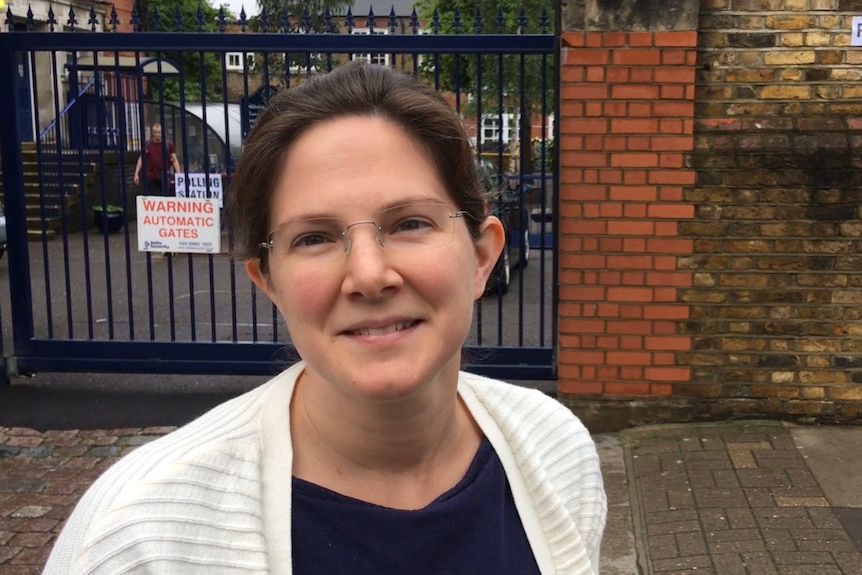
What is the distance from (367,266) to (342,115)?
0.83 ft

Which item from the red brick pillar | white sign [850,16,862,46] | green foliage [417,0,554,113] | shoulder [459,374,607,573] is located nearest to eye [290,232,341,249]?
shoulder [459,374,607,573]

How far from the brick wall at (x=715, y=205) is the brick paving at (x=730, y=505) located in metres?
0.25

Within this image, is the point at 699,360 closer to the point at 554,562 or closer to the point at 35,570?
the point at 35,570

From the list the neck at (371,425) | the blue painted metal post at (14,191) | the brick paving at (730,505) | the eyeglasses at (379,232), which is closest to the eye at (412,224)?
the eyeglasses at (379,232)

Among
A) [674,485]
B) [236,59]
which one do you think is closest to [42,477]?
[674,485]

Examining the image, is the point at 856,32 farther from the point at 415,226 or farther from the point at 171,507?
the point at 171,507

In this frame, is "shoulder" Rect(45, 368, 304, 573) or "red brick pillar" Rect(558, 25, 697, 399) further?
"red brick pillar" Rect(558, 25, 697, 399)

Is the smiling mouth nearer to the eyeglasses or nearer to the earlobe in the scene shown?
the eyeglasses

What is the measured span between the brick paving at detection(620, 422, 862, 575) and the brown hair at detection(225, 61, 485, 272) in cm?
284

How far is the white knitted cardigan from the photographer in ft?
4.17

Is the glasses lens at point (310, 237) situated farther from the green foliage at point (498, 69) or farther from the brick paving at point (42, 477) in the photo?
the green foliage at point (498, 69)

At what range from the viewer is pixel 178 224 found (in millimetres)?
6020

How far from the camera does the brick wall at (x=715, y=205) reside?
505 cm

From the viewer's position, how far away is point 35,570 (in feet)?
13.0
